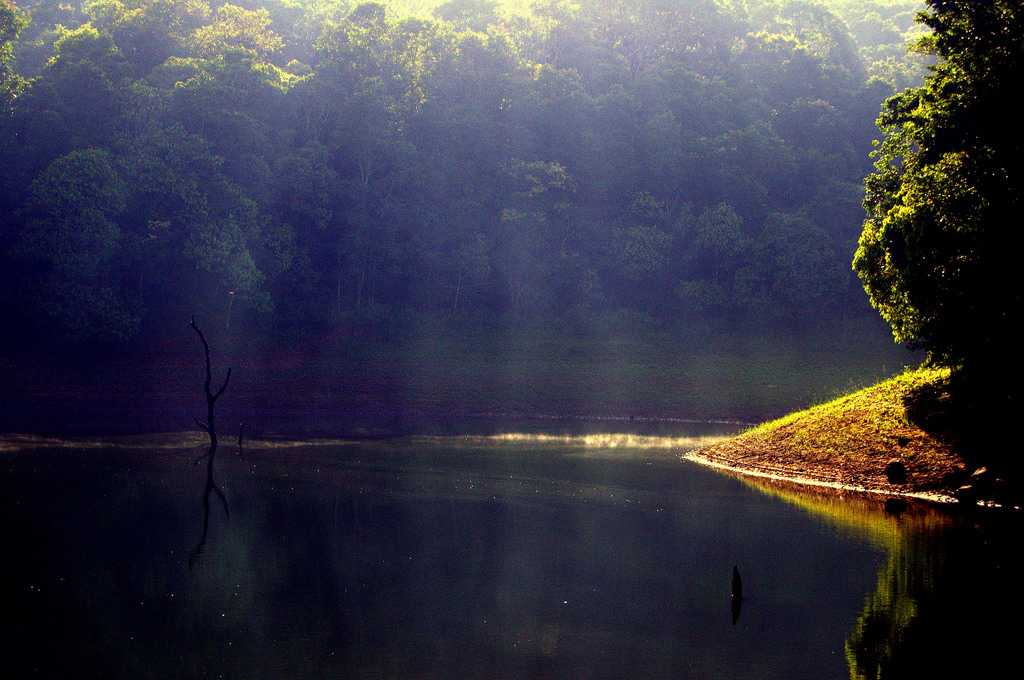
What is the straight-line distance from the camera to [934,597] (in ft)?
72.9

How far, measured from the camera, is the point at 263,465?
4066 cm

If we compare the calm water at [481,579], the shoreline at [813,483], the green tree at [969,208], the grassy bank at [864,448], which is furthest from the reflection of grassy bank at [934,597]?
the green tree at [969,208]

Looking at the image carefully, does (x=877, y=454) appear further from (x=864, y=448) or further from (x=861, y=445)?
(x=861, y=445)

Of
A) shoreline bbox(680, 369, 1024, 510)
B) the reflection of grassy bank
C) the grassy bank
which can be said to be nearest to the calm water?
the reflection of grassy bank

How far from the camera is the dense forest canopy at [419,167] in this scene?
69062 millimetres

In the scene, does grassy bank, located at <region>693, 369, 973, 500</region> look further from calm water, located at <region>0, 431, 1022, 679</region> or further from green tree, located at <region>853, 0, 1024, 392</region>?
green tree, located at <region>853, 0, 1024, 392</region>

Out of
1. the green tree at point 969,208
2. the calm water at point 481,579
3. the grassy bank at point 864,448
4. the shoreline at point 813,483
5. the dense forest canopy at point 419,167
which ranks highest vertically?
the dense forest canopy at point 419,167

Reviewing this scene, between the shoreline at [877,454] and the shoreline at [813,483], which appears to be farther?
the shoreline at [813,483]

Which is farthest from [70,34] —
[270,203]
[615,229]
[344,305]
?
[615,229]

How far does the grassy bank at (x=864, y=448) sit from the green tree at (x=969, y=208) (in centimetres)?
241

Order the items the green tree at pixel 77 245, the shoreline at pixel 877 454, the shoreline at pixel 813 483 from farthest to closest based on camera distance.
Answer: the green tree at pixel 77 245 → the shoreline at pixel 813 483 → the shoreline at pixel 877 454

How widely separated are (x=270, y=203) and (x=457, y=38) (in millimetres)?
24503

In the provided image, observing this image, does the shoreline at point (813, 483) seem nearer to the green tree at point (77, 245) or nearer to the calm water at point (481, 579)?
the calm water at point (481, 579)

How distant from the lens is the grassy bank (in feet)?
113
